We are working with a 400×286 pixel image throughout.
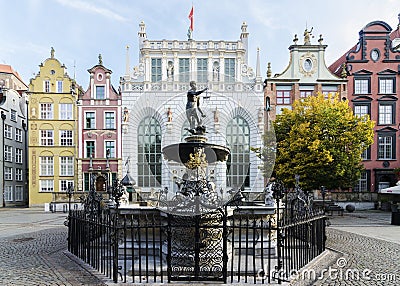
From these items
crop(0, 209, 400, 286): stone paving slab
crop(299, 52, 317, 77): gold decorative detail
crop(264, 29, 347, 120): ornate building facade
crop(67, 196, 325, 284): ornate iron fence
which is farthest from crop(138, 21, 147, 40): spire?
crop(67, 196, 325, 284): ornate iron fence

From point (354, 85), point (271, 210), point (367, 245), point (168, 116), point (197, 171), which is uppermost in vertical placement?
point (354, 85)

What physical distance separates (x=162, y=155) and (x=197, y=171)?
1055 millimetres

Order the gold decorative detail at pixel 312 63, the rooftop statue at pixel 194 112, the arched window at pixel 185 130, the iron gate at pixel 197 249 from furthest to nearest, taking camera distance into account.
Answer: the gold decorative detail at pixel 312 63 → the arched window at pixel 185 130 → the rooftop statue at pixel 194 112 → the iron gate at pixel 197 249

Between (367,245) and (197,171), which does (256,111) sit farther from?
(367,245)

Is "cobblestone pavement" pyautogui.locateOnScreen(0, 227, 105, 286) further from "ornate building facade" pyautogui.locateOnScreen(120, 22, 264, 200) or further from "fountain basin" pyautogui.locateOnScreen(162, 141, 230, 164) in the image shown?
"fountain basin" pyautogui.locateOnScreen(162, 141, 230, 164)

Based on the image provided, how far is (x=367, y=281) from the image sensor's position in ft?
25.2

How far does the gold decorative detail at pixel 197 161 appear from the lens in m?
9.80

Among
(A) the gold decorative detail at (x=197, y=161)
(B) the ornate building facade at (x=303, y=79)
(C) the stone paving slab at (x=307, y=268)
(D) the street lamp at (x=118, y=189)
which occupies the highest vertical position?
(B) the ornate building facade at (x=303, y=79)

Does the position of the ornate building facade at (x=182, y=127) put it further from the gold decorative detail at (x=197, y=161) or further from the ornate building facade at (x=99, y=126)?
the ornate building facade at (x=99, y=126)

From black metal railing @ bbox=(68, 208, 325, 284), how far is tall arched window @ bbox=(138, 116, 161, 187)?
982 millimetres

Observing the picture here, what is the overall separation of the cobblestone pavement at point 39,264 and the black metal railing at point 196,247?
1.54ft

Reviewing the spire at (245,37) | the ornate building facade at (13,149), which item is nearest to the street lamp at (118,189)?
the spire at (245,37)

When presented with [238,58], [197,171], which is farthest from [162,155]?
[238,58]

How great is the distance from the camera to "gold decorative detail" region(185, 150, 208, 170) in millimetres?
9801
